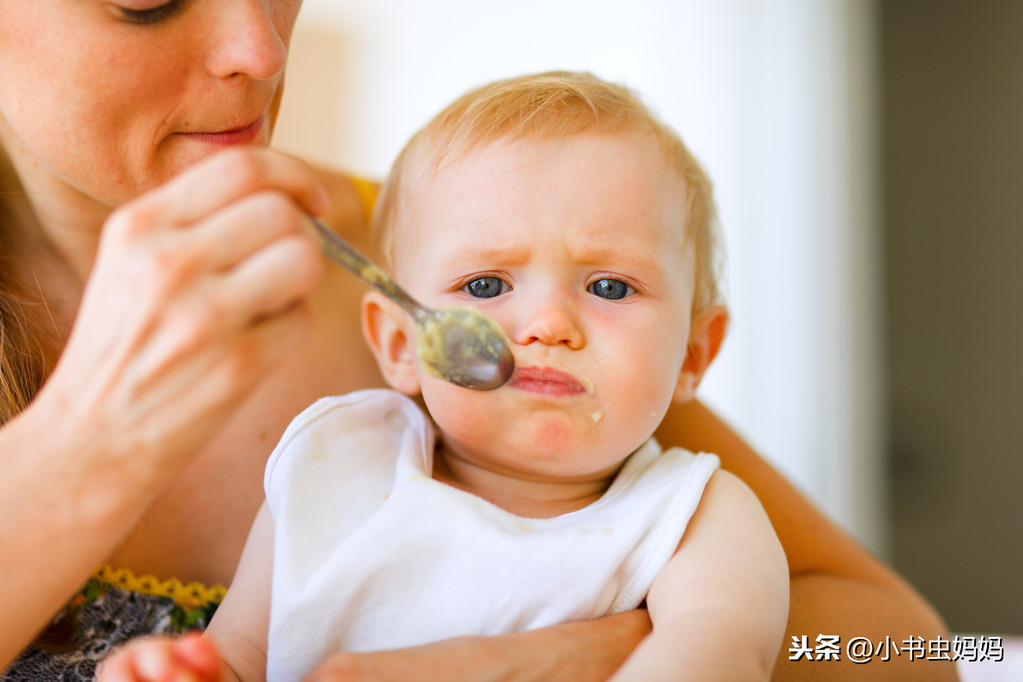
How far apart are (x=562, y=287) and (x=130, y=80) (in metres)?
0.47

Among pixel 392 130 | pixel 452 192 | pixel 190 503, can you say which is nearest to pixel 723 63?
pixel 392 130

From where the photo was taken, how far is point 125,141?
0.89m

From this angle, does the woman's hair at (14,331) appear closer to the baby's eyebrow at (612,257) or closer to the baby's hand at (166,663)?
the baby's hand at (166,663)

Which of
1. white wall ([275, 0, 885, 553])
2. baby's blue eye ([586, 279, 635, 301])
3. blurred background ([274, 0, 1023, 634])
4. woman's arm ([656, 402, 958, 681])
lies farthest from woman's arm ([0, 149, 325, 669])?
white wall ([275, 0, 885, 553])

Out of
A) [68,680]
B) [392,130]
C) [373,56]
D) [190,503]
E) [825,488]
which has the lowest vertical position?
[825,488]

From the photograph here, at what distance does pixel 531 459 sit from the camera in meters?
0.90

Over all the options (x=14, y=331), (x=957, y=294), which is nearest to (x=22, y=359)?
(x=14, y=331)

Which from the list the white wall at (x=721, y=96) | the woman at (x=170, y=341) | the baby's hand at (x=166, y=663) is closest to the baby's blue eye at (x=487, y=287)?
the woman at (x=170, y=341)

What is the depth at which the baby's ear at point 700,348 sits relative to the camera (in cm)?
111

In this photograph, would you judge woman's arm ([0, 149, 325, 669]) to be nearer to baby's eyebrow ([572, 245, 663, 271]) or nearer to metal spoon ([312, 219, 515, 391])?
metal spoon ([312, 219, 515, 391])

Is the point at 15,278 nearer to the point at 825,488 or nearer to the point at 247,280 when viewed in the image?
the point at 247,280

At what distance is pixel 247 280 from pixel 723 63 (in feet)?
8.82

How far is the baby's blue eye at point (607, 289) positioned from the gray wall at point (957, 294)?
270cm

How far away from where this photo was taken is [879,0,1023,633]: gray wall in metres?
3.17
